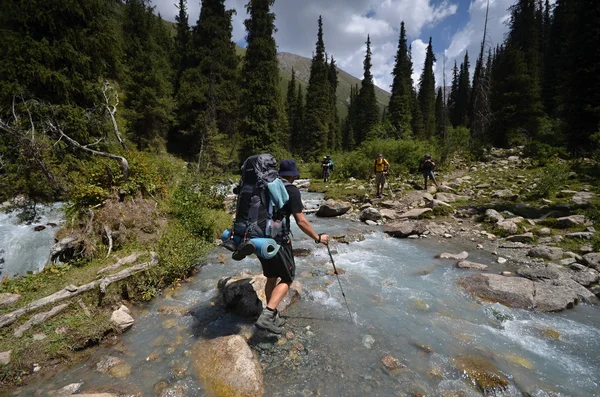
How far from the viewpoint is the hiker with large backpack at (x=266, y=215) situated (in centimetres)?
373

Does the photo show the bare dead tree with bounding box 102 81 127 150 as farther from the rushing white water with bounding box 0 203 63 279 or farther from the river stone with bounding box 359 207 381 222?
the river stone with bounding box 359 207 381 222

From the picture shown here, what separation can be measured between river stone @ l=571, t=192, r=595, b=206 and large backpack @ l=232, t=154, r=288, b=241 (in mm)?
11995

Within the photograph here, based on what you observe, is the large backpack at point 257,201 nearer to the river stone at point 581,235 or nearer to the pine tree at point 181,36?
the river stone at point 581,235

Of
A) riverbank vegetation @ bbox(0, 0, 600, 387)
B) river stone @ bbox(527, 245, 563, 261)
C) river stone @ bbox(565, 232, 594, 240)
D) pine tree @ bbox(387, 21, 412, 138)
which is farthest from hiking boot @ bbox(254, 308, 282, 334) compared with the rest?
pine tree @ bbox(387, 21, 412, 138)

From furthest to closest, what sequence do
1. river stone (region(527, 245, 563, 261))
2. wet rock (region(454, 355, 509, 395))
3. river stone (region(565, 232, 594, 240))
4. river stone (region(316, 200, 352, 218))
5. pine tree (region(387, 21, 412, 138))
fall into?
pine tree (region(387, 21, 412, 138)) < river stone (region(316, 200, 352, 218)) < river stone (region(565, 232, 594, 240)) < river stone (region(527, 245, 563, 261)) < wet rock (region(454, 355, 509, 395))

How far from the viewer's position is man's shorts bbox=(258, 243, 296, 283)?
160 inches

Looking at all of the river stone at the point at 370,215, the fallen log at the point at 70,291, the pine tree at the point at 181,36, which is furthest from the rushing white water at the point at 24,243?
the pine tree at the point at 181,36

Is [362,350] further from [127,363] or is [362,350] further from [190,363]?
[127,363]

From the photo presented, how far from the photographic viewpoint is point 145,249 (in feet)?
21.4

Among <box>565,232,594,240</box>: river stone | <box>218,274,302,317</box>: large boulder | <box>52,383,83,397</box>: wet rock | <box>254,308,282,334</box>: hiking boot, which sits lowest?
<box>52,383,83,397</box>: wet rock

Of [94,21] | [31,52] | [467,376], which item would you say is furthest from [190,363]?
[94,21]

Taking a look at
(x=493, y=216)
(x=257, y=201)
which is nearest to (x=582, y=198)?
(x=493, y=216)

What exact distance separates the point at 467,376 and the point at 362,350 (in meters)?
1.36

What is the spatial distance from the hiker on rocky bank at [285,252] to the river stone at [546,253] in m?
6.67
